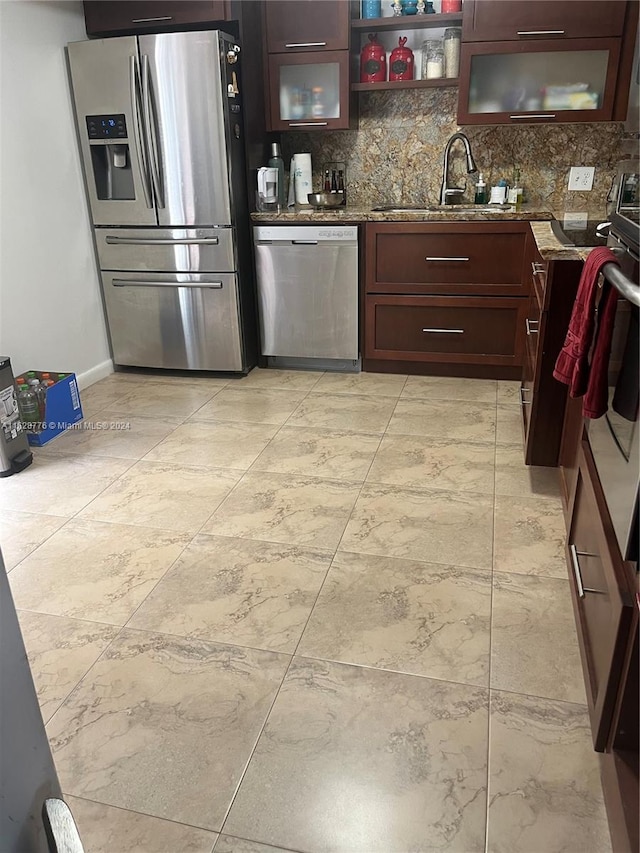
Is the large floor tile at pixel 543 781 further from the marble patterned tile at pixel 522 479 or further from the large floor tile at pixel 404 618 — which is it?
the marble patterned tile at pixel 522 479

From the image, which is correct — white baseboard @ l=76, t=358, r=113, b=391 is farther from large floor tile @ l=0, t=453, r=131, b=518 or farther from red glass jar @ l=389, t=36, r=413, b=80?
red glass jar @ l=389, t=36, r=413, b=80

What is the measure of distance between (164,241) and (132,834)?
9.27ft

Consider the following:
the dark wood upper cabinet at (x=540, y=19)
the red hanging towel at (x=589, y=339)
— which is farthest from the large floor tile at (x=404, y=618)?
the dark wood upper cabinet at (x=540, y=19)

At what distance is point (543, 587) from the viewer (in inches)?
71.5

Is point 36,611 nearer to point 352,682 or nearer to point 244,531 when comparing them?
point 244,531

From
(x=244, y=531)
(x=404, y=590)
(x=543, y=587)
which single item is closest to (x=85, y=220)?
(x=244, y=531)

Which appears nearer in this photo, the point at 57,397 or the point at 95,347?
the point at 57,397

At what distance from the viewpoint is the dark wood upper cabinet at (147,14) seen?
3.10 meters

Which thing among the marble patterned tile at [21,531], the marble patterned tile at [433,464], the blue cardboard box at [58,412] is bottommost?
the marble patterned tile at [21,531]

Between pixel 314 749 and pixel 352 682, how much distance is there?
0.20m

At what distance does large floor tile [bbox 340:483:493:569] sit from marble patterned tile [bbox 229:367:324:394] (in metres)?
1.20

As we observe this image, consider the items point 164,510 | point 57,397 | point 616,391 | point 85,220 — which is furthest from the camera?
point 85,220

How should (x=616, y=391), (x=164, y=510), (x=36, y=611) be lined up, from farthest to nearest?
(x=164, y=510) → (x=36, y=611) → (x=616, y=391)

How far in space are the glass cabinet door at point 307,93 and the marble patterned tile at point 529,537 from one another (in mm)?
2254
